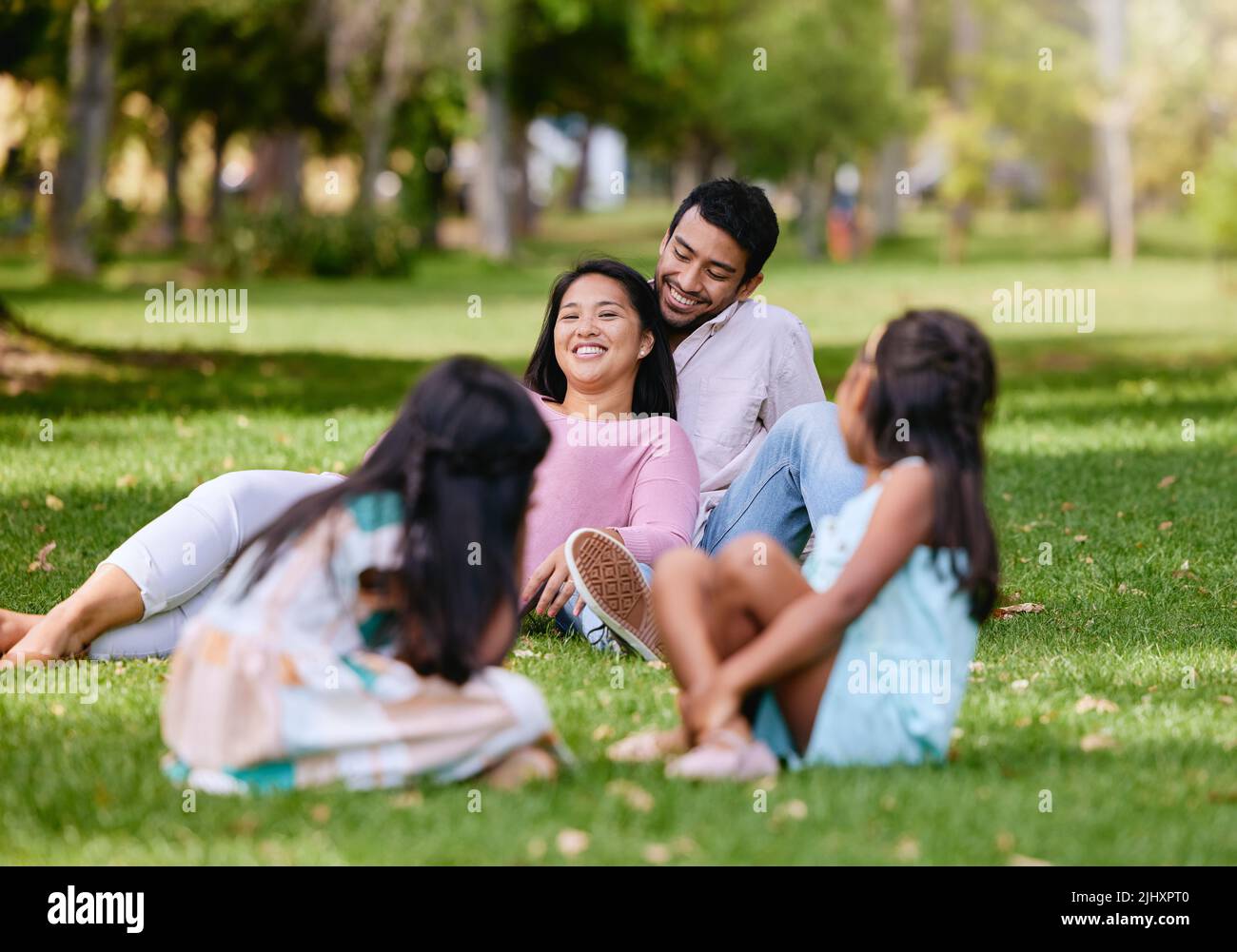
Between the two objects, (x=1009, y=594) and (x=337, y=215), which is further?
(x=337, y=215)

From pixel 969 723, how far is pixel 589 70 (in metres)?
37.2

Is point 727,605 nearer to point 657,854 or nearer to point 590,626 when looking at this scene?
point 657,854

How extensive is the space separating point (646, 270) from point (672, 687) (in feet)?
7.70

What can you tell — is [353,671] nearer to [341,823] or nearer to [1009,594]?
[341,823]

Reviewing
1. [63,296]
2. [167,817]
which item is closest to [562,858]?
[167,817]

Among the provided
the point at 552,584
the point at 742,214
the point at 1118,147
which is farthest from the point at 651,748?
the point at 1118,147

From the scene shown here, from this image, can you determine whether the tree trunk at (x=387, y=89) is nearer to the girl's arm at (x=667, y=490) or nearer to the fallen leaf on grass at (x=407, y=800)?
the girl's arm at (x=667, y=490)

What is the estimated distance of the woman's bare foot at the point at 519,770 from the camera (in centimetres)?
388

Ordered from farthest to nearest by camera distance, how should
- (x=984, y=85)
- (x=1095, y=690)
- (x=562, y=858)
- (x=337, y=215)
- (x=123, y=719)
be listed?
(x=984, y=85) < (x=337, y=215) < (x=1095, y=690) < (x=123, y=719) < (x=562, y=858)

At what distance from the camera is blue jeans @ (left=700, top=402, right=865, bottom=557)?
17.9ft

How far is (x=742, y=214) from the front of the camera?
594 centimetres

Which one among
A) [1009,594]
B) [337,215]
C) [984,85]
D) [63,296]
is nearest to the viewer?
[1009,594]

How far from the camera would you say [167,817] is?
368cm

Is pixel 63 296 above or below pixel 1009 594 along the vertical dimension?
above
